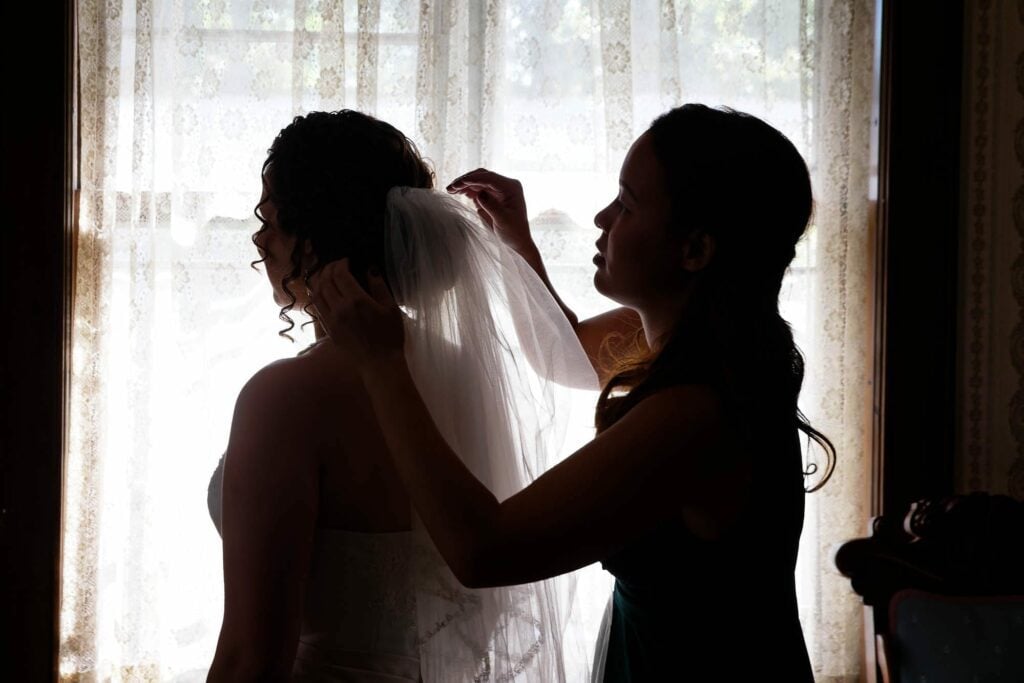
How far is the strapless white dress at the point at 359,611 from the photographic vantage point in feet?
3.96

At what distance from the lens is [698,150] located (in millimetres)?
1160

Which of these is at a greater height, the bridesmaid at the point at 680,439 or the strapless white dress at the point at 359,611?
the bridesmaid at the point at 680,439

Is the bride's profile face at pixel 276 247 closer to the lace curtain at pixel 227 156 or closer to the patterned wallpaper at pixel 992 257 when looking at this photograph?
the lace curtain at pixel 227 156

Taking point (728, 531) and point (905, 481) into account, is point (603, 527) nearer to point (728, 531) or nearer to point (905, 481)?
point (728, 531)

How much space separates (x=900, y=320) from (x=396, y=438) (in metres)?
1.85

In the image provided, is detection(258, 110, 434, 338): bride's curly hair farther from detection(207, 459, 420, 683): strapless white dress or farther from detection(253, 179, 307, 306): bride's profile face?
detection(207, 459, 420, 683): strapless white dress

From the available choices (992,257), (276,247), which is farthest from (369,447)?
(992,257)

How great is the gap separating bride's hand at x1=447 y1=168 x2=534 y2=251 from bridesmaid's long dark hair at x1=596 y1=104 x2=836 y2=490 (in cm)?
48

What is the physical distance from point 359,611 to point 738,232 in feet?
2.24

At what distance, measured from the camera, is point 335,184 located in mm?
1264

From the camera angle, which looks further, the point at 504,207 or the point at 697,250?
the point at 504,207

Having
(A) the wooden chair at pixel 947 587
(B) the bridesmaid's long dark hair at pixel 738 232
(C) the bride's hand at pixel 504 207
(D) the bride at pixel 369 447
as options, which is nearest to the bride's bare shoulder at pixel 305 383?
(D) the bride at pixel 369 447

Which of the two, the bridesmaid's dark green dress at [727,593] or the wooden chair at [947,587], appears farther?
the wooden chair at [947,587]

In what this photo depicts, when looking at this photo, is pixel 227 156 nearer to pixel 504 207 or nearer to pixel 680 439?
pixel 504 207
